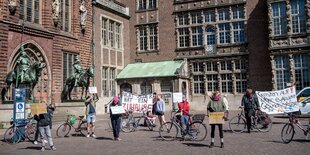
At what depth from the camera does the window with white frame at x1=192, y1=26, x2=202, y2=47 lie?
34969 millimetres

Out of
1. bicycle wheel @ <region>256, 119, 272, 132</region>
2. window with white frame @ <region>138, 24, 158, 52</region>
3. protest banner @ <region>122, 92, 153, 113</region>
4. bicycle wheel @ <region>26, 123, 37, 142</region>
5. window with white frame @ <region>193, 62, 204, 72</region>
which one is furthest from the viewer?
window with white frame @ <region>138, 24, 158, 52</region>

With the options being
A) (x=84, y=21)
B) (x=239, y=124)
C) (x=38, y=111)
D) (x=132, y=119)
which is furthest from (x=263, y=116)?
(x=84, y=21)

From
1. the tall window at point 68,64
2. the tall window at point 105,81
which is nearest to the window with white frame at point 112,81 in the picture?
the tall window at point 105,81

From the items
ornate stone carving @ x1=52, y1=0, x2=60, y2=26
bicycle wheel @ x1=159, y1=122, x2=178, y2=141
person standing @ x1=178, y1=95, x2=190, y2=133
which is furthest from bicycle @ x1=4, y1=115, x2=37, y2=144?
ornate stone carving @ x1=52, y1=0, x2=60, y2=26

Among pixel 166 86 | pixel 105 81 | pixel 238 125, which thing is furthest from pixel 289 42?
pixel 105 81

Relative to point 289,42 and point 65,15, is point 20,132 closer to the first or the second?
point 65,15

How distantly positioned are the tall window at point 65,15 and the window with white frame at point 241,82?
17006 millimetres

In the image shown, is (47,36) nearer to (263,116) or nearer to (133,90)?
(133,90)

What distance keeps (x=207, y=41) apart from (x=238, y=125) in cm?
1895

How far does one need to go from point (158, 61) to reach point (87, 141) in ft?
76.4

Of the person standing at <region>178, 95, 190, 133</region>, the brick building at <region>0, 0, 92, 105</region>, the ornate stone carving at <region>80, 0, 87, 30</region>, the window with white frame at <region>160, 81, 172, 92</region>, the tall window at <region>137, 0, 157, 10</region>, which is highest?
the tall window at <region>137, 0, 157, 10</region>

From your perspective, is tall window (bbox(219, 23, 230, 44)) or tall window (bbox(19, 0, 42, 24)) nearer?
tall window (bbox(19, 0, 42, 24))

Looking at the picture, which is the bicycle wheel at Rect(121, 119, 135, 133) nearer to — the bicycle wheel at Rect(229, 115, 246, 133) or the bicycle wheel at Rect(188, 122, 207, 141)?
the bicycle wheel at Rect(188, 122, 207, 141)

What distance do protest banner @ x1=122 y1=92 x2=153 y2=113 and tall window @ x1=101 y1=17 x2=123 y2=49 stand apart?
14953 millimetres
